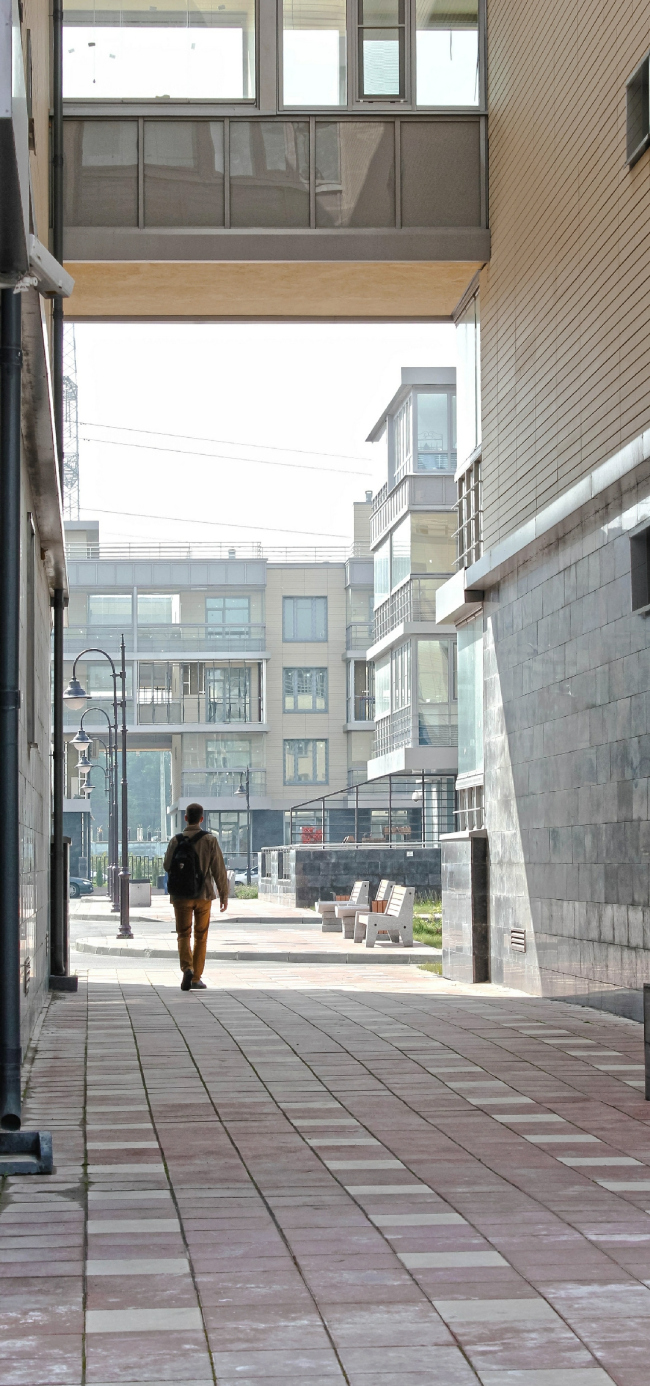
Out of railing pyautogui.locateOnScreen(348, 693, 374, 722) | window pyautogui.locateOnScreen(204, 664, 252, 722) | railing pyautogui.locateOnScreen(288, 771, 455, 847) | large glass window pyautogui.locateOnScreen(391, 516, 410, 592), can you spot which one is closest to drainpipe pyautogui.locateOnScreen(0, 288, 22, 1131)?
railing pyautogui.locateOnScreen(288, 771, 455, 847)

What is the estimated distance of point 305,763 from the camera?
67.9 meters

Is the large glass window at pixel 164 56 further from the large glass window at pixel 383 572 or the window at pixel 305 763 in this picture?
the window at pixel 305 763

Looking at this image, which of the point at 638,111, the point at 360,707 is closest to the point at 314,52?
the point at 638,111

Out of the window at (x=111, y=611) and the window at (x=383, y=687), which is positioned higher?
the window at (x=111, y=611)

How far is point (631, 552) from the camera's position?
1097cm

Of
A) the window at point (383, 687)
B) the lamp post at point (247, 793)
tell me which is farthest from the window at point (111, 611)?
the window at point (383, 687)

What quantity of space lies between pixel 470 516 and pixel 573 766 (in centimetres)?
563

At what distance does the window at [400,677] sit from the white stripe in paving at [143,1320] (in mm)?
36695

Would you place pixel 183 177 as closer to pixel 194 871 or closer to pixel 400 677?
pixel 194 871

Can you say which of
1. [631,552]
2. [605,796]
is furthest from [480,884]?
[631,552]

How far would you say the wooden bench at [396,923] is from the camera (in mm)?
23016

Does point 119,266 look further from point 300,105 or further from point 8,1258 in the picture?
point 8,1258

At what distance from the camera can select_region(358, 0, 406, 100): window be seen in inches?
653

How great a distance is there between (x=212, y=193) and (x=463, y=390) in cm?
356
